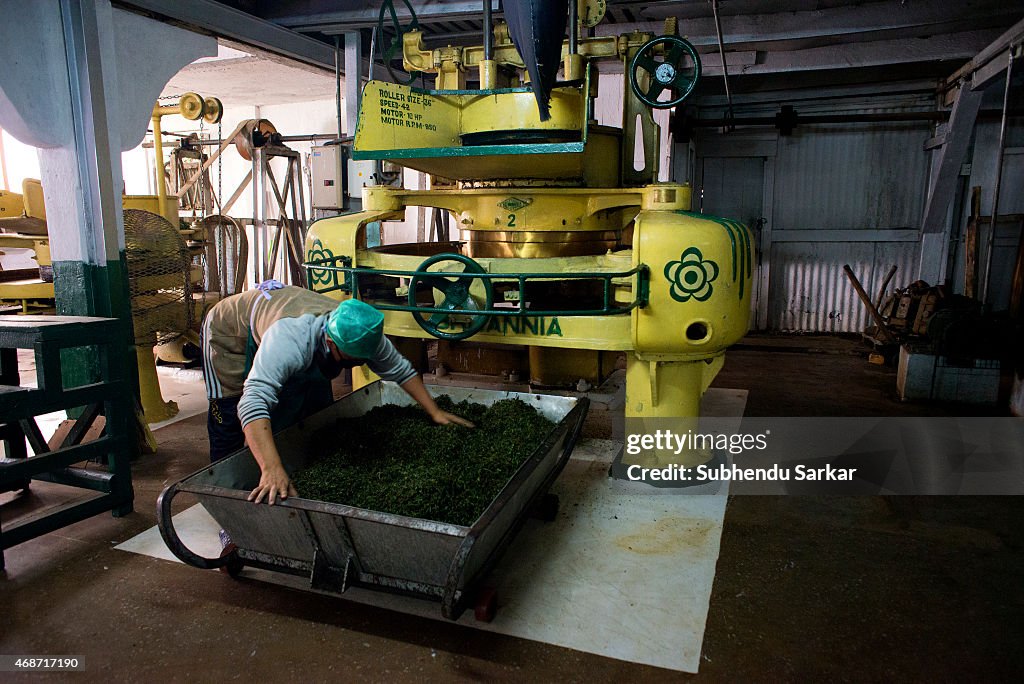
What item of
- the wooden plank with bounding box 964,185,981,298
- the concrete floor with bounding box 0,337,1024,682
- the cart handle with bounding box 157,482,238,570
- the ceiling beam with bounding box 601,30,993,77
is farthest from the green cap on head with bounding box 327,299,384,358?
the wooden plank with bounding box 964,185,981,298

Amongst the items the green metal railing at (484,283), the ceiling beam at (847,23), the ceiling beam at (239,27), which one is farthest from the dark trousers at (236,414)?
the ceiling beam at (847,23)

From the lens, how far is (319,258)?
3811mm

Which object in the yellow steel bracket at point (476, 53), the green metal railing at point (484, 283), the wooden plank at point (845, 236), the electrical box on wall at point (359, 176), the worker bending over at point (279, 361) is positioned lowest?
the worker bending over at point (279, 361)

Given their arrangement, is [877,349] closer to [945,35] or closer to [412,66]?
[945,35]

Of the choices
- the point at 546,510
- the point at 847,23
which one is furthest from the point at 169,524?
the point at 847,23

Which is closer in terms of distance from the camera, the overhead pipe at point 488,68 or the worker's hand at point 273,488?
the worker's hand at point 273,488

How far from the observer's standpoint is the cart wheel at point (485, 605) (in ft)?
7.57

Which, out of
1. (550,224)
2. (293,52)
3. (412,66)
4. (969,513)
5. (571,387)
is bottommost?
(969,513)

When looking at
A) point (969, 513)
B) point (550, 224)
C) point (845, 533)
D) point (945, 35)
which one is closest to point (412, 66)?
point (550, 224)

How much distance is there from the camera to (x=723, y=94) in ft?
27.8

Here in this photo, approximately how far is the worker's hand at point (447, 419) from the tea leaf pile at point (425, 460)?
0.10 ft

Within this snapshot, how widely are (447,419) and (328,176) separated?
4018 millimetres

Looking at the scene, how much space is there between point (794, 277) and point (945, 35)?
3.26m

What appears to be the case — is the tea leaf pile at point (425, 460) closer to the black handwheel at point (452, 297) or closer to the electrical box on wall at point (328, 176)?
the black handwheel at point (452, 297)
